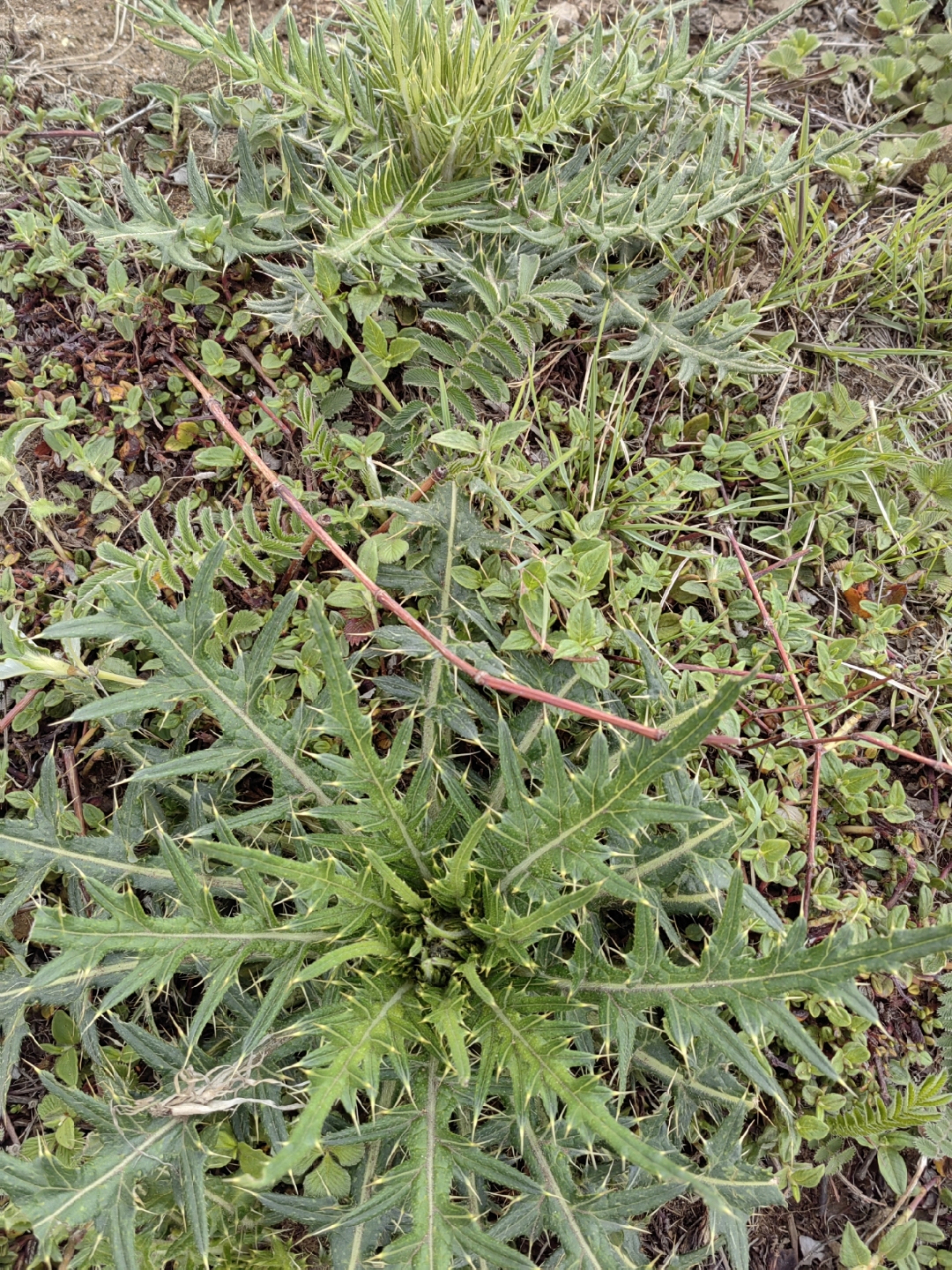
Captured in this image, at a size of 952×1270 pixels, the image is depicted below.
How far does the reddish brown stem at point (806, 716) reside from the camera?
6.86 ft

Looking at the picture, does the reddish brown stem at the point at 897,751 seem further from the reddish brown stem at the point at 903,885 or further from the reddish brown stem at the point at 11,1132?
the reddish brown stem at the point at 11,1132

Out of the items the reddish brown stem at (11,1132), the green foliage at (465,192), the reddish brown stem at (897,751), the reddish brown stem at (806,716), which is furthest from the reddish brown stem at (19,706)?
the reddish brown stem at (897,751)

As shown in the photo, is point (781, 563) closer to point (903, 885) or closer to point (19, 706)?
point (903, 885)

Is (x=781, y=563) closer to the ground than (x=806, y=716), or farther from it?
farther from it

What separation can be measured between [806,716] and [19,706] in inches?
82.1

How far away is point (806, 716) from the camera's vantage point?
2.16 metres

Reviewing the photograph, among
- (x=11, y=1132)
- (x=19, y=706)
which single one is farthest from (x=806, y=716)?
(x=11, y=1132)

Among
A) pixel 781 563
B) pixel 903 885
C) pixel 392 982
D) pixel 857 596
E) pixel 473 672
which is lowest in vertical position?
pixel 903 885

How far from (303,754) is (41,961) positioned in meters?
0.88

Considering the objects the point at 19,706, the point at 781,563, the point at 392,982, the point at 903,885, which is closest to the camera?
the point at 392,982

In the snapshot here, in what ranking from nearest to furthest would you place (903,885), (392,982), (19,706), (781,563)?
(392,982), (19,706), (903,885), (781,563)

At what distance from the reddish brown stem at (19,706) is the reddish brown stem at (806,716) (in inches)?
76.2

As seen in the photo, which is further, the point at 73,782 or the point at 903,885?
the point at 903,885

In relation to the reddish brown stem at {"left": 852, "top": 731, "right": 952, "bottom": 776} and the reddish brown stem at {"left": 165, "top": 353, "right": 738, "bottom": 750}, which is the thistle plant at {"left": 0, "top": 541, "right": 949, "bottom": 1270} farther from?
the reddish brown stem at {"left": 852, "top": 731, "right": 952, "bottom": 776}
